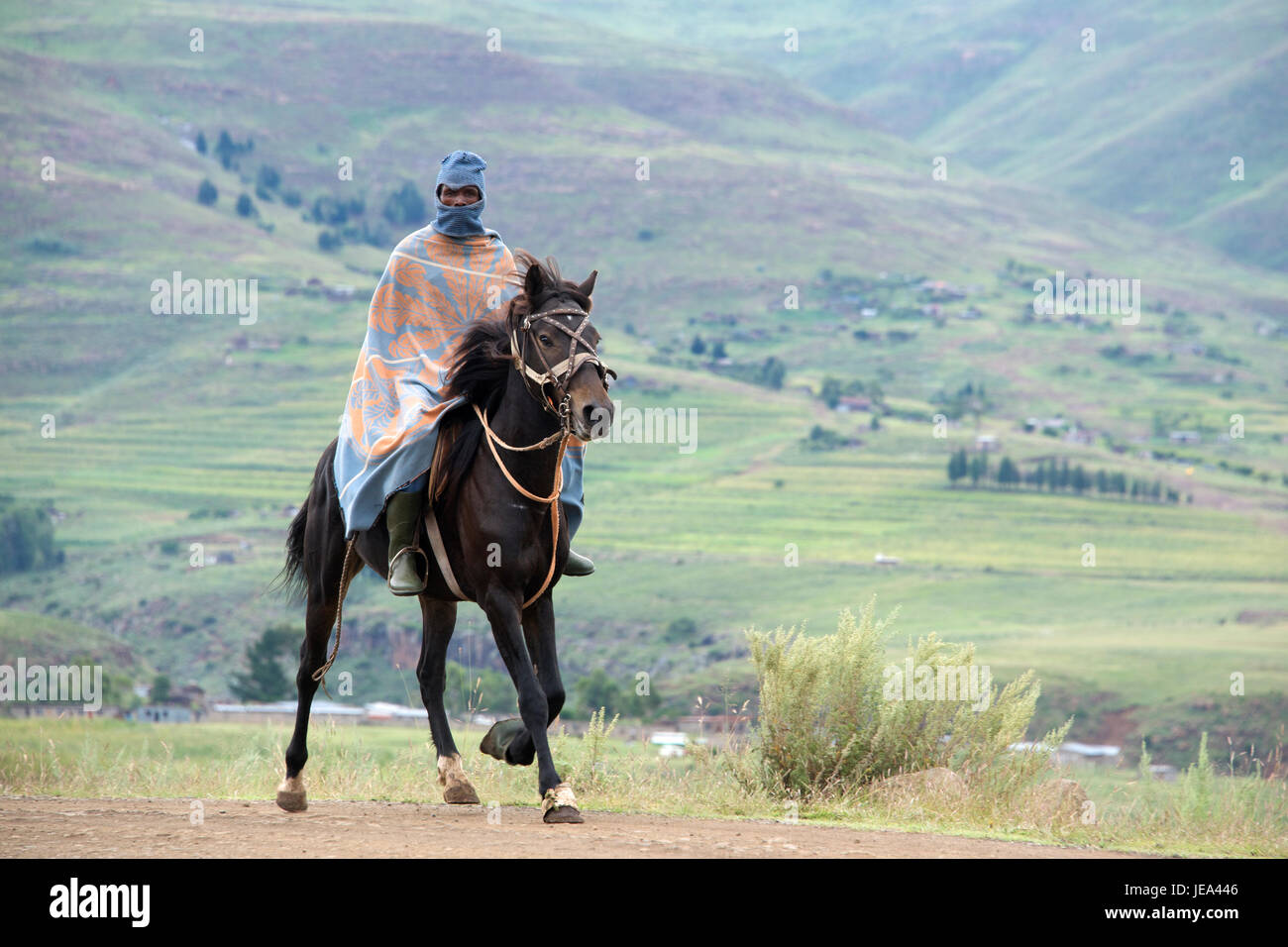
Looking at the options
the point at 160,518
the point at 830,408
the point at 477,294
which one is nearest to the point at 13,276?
the point at 160,518

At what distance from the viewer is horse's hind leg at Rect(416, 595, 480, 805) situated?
37.0 ft

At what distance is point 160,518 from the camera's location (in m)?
137

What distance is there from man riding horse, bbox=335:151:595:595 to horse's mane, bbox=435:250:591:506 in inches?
5.6

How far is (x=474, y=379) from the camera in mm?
10727

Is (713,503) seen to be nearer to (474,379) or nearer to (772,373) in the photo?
(772,373)

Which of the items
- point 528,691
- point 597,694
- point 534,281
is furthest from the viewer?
point 597,694

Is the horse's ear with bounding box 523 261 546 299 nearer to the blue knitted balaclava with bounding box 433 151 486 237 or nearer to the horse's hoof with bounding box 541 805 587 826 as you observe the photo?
the blue knitted balaclava with bounding box 433 151 486 237

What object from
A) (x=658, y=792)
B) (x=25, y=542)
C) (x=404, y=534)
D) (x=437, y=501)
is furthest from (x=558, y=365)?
(x=25, y=542)

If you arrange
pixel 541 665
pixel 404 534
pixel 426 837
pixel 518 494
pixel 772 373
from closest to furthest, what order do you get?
pixel 426 837 → pixel 518 494 → pixel 541 665 → pixel 404 534 → pixel 772 373

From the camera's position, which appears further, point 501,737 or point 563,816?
point 501,737

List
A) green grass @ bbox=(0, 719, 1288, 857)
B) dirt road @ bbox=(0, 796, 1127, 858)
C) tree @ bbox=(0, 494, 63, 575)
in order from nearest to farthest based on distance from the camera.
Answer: dirt road @ bbox=(0, 796, 1127, 858) → green grass @ bbox=(0, 719, 1288, 857) → tree @ bbox=(0, 494, 63, 575)

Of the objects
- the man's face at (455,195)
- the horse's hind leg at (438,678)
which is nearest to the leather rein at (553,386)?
the horse's hind leg at (438,678)

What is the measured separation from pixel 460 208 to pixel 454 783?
4137mm

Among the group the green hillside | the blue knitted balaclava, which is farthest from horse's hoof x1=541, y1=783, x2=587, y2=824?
the green hillside
